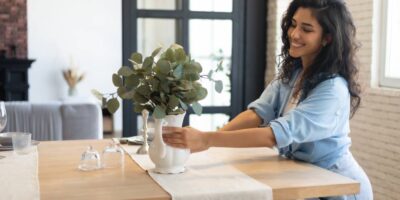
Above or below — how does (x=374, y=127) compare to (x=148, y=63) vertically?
below

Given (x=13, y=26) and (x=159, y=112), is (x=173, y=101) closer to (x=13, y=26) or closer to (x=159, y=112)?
(x=159, y=112)

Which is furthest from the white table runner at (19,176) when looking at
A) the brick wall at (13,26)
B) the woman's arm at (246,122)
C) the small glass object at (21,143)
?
the brick wall at (13,26)

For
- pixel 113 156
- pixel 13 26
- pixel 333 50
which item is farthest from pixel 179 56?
pixel 13 26

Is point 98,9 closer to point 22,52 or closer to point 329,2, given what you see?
point 22,52

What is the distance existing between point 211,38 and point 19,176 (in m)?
2.50

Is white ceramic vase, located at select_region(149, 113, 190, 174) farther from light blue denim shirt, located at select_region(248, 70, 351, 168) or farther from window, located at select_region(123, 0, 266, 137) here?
window, located at select_region(123, 0, 266, 137)

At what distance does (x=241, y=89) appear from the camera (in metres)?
4.20

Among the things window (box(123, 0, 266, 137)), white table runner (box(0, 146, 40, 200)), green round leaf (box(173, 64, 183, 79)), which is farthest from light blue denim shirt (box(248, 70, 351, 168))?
window (box(123, 0, 266, 137))

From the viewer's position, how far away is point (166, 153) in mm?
1757

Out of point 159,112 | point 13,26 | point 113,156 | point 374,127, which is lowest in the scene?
point 374,127

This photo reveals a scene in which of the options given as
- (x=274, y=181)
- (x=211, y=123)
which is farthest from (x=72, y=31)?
(x=274, y=181)

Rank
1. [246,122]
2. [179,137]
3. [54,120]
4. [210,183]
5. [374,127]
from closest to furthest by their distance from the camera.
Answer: [210,183] < [179,137] < [246,122] < [54,120] < [374,127]

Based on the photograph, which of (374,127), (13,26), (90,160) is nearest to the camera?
(90,160)

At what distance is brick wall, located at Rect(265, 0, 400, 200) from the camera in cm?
329
